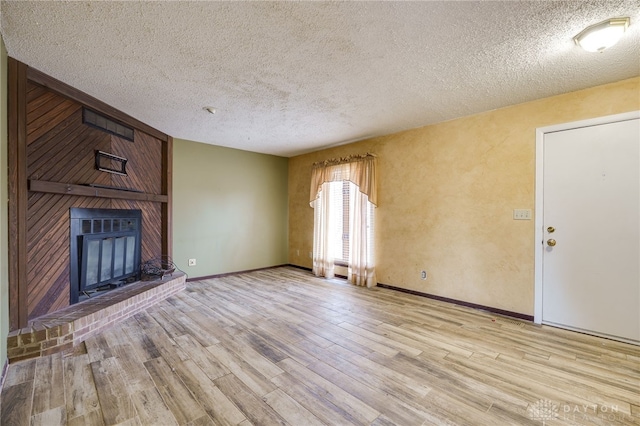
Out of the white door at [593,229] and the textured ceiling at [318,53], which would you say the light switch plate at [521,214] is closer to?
the white door at [593,229]

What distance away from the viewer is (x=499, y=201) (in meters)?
3.20

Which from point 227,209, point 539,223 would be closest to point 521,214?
point 539,223

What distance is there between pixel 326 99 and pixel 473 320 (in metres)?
3.00

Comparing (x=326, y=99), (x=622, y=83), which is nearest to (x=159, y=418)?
(x=326, y=99)

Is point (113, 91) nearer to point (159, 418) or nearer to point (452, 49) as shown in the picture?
point (159, 418)

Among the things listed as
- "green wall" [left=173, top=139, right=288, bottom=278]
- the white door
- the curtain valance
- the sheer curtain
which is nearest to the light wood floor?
the white door

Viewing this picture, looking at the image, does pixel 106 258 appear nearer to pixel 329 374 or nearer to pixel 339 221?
pixel 329 374

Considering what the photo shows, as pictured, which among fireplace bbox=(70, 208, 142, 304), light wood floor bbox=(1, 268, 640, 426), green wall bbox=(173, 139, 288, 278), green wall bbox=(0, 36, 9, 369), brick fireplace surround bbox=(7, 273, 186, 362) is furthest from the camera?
green wall bbox=(173, 139, 288, 278)

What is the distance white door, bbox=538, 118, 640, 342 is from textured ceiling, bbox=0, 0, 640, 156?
0.61 meters

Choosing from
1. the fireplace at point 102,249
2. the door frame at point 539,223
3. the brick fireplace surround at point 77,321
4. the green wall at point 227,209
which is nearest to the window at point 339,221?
the green wall at point 227,209

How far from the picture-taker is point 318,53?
2.10m

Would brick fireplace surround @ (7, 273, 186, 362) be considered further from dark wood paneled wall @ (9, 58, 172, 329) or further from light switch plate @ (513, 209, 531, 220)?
light switch plate @ (513, 209, 531, 220)

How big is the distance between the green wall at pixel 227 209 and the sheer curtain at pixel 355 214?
3.98 ft

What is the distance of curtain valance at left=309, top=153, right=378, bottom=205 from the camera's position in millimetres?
4367
